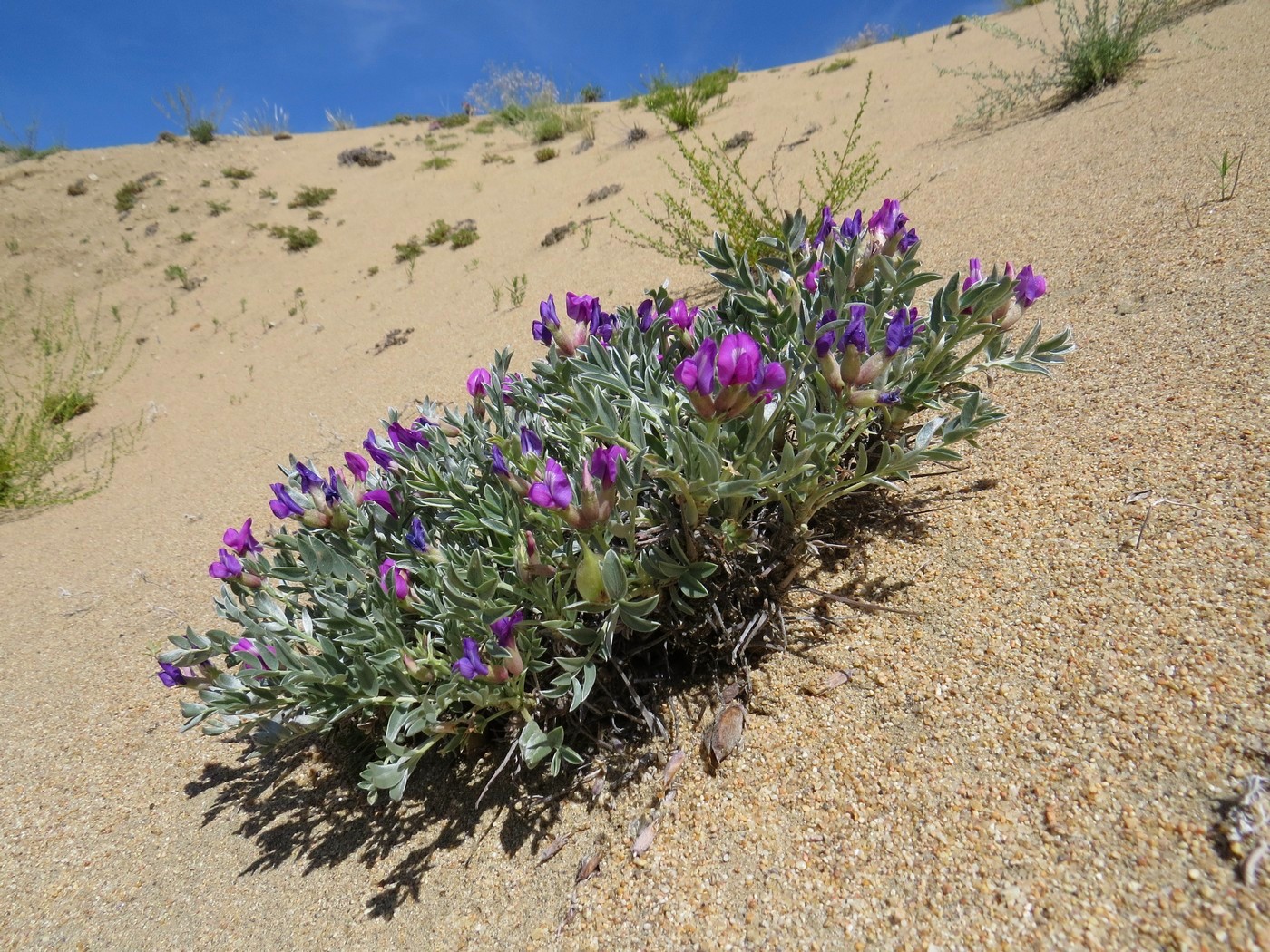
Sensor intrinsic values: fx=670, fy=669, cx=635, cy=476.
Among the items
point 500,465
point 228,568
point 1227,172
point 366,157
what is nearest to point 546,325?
point 500,465

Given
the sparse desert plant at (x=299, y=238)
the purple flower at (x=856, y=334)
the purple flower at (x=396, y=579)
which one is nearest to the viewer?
the purple flower at (x=856, y=334)

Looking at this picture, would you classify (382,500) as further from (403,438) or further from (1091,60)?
(1091,60)

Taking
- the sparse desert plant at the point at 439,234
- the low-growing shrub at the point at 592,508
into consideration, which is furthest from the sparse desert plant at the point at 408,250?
the low-growing shrub at the point at 592,508

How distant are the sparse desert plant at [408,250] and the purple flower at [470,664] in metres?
6.84

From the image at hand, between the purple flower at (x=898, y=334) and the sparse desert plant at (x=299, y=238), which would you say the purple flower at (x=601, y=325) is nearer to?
the purple flower at (x=898, y=334)

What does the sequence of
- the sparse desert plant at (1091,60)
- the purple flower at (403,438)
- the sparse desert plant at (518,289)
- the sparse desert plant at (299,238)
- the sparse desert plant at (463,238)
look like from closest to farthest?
the purple flower at (403,438), the sparse desert plant at (1091,60), the sparse desert plant at (518,289), the sparse desert plant at (463,238), the sparse desert plant at (299,238)

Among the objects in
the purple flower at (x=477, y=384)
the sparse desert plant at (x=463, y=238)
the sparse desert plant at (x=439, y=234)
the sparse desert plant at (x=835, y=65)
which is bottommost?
the purple flower at (x=477, y=384)

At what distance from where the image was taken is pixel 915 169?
461 cm

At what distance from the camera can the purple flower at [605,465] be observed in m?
1.17

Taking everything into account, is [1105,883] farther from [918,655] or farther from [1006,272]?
[1006,272]

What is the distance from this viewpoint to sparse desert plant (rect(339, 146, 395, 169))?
11.3 metres

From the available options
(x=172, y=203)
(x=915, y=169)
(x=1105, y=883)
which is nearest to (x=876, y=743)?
(x=1105, y=883)

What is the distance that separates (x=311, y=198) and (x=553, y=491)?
1119 cm

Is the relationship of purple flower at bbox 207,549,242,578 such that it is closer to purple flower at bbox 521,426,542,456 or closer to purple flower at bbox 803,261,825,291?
purple flower at bbox 521,426,542,456
